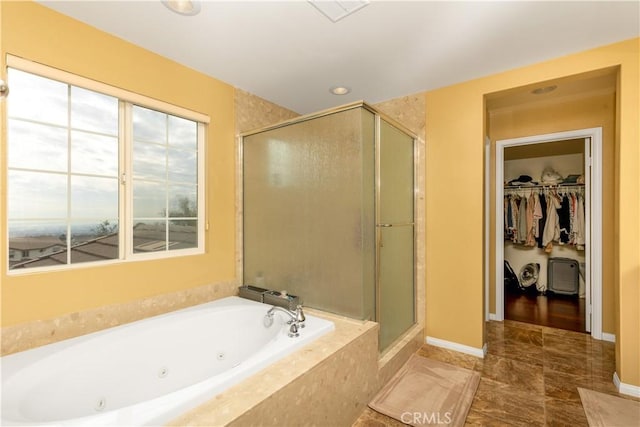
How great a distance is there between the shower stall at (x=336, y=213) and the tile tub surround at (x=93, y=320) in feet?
1.77

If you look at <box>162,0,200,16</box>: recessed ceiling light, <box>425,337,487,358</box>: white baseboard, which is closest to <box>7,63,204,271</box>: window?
<box>162,0,200,16</box>: recessed ceiling light

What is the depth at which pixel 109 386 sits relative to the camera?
5.08 feet

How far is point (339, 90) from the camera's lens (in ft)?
8.77

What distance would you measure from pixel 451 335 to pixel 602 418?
1010 mm

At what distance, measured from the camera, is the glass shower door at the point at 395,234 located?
214 centimetres

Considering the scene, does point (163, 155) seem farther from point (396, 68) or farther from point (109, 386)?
point (396, 68)

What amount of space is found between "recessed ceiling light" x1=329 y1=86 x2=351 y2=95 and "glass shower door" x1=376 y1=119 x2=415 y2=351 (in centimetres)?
67

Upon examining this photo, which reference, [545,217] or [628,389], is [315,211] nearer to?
[628,389]

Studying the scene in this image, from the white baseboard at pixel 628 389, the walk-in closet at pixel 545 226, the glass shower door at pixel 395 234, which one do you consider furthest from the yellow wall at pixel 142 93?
the walk-in closet at pixel 545 226

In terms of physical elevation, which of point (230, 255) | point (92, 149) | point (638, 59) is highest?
point (638, 59)

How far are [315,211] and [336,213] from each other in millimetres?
189

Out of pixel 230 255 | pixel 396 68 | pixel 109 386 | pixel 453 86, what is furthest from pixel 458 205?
pixel 109 386

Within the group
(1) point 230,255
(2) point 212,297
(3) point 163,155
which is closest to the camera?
(3) point 163,155

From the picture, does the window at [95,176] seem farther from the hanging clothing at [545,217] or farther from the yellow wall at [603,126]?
the hanging clothing at [545,217]
